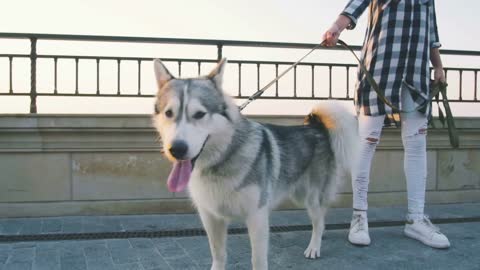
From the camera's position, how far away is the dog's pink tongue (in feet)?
9.45

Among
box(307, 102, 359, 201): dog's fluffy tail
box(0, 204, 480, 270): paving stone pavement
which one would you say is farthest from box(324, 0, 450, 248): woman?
box(0, 204, 480, 270): paving stone pavement

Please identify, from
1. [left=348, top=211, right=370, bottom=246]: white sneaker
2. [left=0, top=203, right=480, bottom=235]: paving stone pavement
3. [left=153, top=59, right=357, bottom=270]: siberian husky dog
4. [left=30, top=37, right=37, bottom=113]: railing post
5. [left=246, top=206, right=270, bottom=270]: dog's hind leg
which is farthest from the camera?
[left=30, top=37, right=37, bottom=113]: railing post

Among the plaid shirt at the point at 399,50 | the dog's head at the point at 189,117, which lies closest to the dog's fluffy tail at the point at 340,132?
the plaid shirt at the point at 399,50

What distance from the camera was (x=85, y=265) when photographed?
142 inches

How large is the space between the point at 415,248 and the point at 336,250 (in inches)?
25.2

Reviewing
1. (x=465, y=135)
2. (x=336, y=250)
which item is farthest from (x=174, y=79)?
(x=465, y=135)

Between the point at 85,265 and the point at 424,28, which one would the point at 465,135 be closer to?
the point at 424,28

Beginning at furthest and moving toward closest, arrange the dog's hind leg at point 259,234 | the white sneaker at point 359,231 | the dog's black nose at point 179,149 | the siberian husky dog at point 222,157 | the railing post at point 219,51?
the railing post at point 219,51 → the white sneaker at point 359,231 → the dog's hind leg at point 259,234 → the siberian husky dog at point 222,157 → the dog's black nose at point 179,149

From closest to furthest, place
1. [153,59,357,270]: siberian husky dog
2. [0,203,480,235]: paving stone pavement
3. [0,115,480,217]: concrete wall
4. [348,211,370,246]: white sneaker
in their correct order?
[153,59,357,270]: siberian husky dog < [348,211,370,246]: white sneaker < [0,203,480,235]: paving stone pavement < [0,115,480,217]: concrete wall

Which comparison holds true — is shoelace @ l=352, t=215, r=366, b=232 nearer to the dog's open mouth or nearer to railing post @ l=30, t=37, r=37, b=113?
the dog's open mouth

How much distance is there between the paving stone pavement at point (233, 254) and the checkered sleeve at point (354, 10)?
1809mm

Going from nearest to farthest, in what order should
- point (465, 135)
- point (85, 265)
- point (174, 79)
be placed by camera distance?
point (174, 79), point (85, 265), point (465, 135)

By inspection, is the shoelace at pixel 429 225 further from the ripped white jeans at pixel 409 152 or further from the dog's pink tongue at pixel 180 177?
the dog's pink tongue at pixel 180 177

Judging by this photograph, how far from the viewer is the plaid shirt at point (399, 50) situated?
4059 mm
